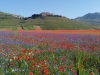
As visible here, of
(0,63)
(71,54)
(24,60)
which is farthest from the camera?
(71,54)

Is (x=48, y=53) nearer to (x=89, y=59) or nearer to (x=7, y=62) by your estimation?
(x=89, y=59)

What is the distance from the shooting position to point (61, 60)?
9430 millimetres

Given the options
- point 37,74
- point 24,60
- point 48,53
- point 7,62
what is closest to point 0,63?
point 7,62

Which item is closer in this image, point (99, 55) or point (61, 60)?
point (61, 60)

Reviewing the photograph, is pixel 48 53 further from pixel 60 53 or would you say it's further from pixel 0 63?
pixel 0 63

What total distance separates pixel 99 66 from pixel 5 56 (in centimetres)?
384

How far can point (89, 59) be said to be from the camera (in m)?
10.1

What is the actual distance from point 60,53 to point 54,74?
14.9 ft

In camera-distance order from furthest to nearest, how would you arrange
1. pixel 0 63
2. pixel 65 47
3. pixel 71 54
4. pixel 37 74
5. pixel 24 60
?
pixel 65 47 → pixel 71 54 → pixel 24 60 → pixel 0 63 → pixel 37 74

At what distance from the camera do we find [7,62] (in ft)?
27.8

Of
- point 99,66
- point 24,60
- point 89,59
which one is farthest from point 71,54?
point 24,60

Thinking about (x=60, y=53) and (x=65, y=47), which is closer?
(x=60, y=53)

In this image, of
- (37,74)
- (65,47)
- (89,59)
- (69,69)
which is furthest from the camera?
Answer: (65,47)

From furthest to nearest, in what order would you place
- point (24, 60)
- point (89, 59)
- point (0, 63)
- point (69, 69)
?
point (89, 59) < point (24, 60) < point (0, 63) < point (69, 69)
